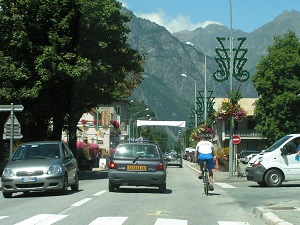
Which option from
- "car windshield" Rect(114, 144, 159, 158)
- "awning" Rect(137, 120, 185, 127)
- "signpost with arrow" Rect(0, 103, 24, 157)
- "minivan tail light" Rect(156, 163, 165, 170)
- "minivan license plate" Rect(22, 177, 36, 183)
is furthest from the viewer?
"awning" Rect(137, 120, 185, 127)

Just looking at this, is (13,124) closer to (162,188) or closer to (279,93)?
(162,188)

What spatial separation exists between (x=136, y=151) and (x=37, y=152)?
10.2 feet

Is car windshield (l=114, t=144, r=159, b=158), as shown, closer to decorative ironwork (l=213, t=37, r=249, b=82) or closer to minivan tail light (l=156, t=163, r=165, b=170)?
minivan tail light (l=156, t=163, r=165, b=170)

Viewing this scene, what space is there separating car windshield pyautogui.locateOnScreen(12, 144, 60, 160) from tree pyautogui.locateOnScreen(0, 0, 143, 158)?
10013 mm

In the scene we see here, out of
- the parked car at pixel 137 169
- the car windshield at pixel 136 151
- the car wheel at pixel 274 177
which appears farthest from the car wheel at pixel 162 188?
the car wheel at pixel 274 177

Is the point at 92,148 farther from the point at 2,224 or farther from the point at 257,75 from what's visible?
the point at 2,224

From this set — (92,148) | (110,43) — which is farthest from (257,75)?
(110,43)

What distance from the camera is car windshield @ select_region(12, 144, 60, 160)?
18047mm

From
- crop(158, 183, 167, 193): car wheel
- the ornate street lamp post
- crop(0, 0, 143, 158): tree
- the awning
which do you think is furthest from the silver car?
the awning

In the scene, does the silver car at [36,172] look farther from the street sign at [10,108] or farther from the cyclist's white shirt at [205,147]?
the street sign at [10,108]

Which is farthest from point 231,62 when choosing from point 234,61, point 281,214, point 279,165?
point 281,214

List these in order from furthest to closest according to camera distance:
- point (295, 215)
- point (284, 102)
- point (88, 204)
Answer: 1. point (284, 102)
2. point (88, 204)
3. point (295, 215)

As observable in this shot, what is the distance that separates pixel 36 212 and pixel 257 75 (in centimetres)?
5646

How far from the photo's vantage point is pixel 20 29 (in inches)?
1134
